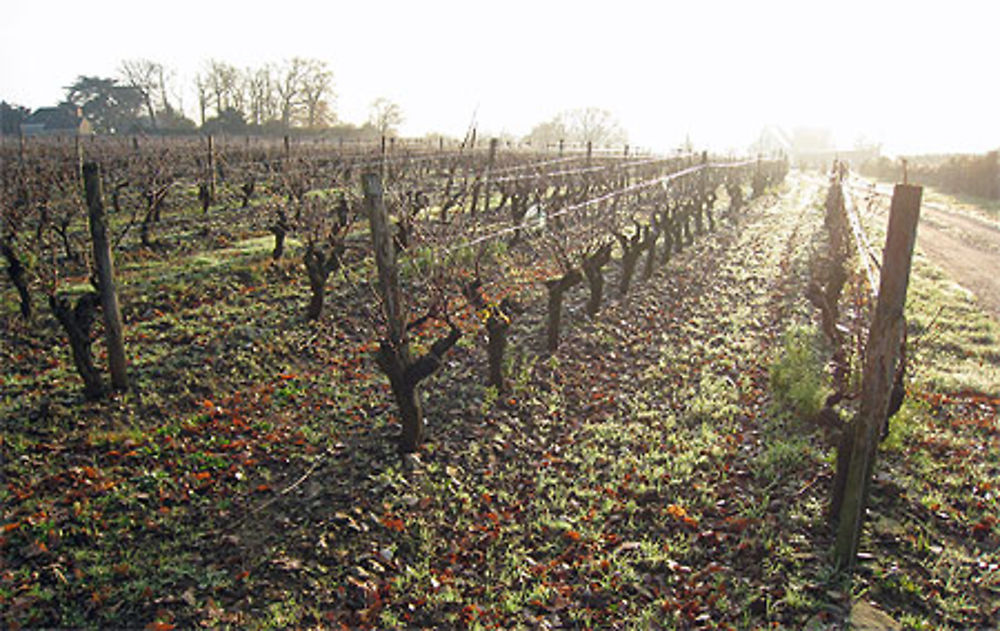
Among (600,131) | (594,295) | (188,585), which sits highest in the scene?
(600,131)

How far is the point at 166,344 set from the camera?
6.98 m

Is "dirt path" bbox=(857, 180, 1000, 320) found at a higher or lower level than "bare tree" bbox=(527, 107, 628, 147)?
lower

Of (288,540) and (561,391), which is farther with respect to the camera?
(561,391)

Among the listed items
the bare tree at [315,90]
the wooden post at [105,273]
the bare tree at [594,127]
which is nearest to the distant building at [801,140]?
the bare tree at [594,127]

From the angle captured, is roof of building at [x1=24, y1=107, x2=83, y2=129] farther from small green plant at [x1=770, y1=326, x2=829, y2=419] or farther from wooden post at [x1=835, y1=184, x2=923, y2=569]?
wooden post at [x1=835, y1=184, x2=923, y2=569]

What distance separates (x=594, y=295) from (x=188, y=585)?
261 inches

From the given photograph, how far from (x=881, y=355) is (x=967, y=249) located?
16057mm

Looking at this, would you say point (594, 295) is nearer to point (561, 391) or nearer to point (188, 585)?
point (561, 391)

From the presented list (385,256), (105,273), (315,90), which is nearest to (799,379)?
(385,256)

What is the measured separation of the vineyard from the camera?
3635mm

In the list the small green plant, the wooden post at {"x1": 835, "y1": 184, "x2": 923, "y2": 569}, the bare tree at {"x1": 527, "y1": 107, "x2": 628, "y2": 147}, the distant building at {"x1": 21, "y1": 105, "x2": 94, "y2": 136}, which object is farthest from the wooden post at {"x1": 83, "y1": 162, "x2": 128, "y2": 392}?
the bare tree at {"x1": 527, "y1": 107, "x2": 628, "y2": 147}

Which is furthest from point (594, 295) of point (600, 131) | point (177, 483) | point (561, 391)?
point (600, 131)

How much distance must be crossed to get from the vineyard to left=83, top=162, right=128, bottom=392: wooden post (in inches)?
0.9

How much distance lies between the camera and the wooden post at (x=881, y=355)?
3.22 meters
